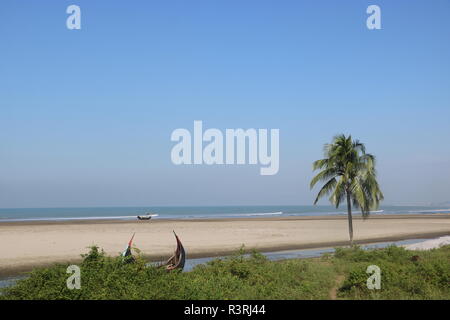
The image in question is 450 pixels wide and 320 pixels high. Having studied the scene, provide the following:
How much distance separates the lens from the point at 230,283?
550 inches

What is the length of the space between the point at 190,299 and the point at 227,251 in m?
20.6

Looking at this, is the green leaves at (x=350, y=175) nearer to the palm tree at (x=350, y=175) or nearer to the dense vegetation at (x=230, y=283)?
the palm tree at (x=350, y=175)

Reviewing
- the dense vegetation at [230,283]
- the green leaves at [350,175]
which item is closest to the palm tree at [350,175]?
the green leaves at [350,175]

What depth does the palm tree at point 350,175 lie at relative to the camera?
1041 inches

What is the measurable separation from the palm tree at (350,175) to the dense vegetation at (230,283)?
10218 millimetres

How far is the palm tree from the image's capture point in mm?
26438

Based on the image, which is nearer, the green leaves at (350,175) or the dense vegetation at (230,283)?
the dense vegetation at (230,283)

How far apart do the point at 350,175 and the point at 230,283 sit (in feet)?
50.6

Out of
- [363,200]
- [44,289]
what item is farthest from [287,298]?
[363,200]

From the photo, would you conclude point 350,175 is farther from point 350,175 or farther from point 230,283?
point 230,283

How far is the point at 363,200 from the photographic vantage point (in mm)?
25906

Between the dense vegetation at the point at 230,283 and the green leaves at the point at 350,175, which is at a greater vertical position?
the green leaves at the point at 350,175

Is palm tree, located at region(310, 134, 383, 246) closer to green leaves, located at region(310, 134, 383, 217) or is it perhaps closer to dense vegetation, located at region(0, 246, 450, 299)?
green leaves, located at region(310, 134, 383, 217)
